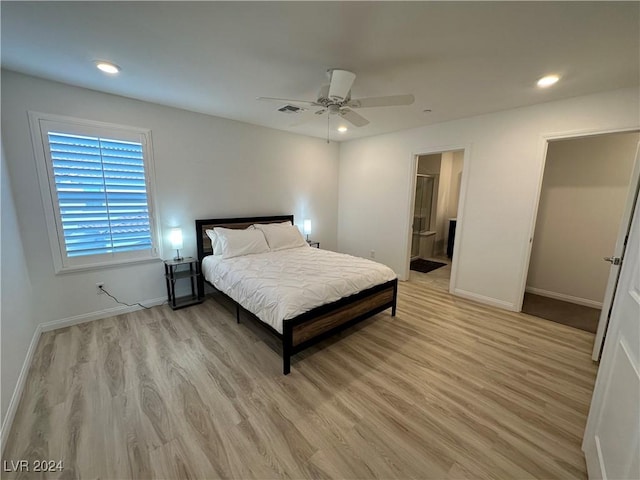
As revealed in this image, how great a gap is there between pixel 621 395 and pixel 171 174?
4321 mm

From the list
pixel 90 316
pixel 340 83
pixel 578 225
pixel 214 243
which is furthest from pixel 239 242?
pixel 578 225

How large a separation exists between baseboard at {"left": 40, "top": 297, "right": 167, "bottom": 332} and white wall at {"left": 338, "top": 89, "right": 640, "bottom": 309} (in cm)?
391

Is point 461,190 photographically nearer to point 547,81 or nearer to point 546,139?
point 546,139

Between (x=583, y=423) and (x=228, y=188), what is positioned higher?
(x=228, y=188)

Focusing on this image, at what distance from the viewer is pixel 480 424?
1.73 m

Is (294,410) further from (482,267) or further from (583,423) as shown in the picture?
(482,267)

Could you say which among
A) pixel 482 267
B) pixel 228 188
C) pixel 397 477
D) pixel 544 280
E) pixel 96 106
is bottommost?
pixel 397 477

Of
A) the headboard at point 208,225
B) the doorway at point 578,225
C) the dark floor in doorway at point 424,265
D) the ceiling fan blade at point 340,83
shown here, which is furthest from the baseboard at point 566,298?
the headboard at point 208,225

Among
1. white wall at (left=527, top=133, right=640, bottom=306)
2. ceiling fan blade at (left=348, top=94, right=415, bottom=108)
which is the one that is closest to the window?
ceiling fan blade at (left=348, top=94, right=415, bottom=108)

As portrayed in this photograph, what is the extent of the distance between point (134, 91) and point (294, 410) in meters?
3.52

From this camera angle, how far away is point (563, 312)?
341 centimetres

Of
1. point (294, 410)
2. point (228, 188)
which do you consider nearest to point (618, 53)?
point (294, 410)

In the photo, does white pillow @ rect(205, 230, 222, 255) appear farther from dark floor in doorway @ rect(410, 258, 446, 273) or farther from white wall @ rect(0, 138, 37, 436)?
dark floor in doorway @ rect(410, 258, 446, 273)

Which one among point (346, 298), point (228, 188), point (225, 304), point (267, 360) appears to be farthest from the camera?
point (228, 188)
